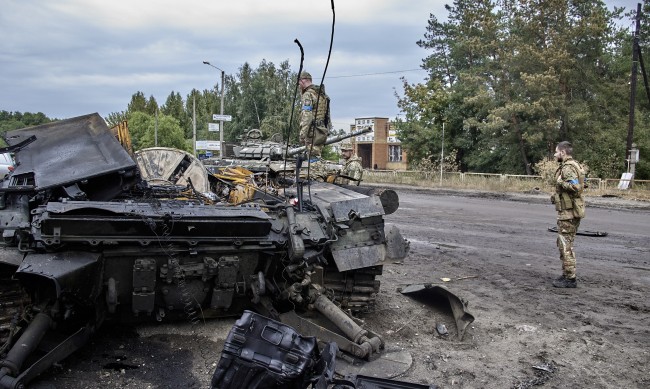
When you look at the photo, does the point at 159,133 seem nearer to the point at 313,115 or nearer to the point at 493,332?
the point at 313,115

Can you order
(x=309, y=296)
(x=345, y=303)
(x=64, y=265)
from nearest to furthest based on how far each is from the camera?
(x=64, y=265)
(x=309, y=296)
(x=345, y=303)

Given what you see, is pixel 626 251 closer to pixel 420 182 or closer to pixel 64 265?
pixel 64 265

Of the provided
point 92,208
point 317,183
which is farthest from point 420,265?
point 92,208

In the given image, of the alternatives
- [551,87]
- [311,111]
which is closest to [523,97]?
[551,87]

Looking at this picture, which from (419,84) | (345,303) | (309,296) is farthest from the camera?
(419,84)

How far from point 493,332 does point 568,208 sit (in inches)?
112

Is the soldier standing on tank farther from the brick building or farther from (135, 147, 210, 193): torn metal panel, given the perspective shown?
the brick building

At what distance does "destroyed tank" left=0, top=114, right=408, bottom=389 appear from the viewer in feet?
15.3

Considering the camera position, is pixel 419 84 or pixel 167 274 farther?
pixel 419 84

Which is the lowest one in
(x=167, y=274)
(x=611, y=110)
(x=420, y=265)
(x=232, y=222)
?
(x=420, y=265)

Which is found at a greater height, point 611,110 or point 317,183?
point 611,110

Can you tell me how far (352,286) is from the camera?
6.46 m

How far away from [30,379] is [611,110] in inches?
1292

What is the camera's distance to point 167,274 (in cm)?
508
